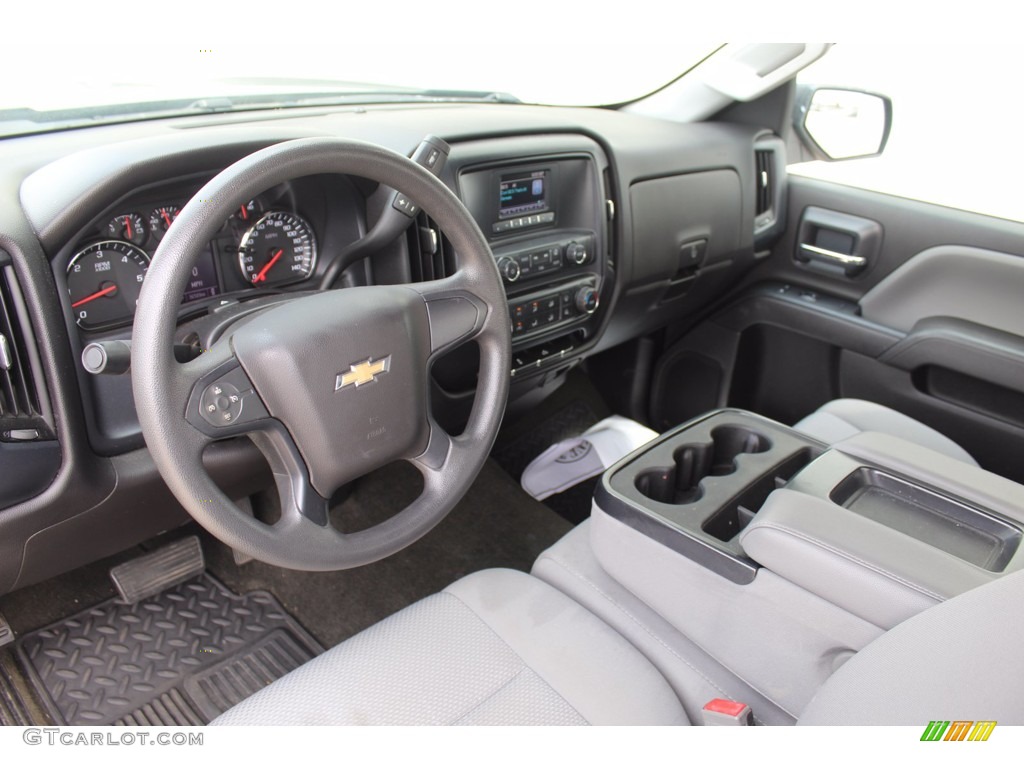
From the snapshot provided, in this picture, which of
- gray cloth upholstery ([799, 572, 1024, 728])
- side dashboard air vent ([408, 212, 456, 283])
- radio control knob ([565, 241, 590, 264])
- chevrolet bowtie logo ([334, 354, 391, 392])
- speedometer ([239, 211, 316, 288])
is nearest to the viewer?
gray cloth upholstery ([799, 572, 1024, 728])

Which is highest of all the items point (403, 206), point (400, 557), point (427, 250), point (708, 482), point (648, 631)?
point (403, 206)

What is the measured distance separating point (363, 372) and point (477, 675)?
16.6 inches

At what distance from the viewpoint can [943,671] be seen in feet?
2.35

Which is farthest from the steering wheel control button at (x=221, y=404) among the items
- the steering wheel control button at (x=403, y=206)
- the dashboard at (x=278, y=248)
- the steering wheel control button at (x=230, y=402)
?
the steering wheel control button at (x=403, y=206)

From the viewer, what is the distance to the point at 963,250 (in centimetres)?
192

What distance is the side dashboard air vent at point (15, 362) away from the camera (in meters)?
1.01

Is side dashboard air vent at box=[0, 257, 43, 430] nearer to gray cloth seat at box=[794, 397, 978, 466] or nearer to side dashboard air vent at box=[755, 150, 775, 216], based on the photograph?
gray cloth seat at box=[794, 397, 978, 466]

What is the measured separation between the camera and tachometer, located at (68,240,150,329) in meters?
1.12

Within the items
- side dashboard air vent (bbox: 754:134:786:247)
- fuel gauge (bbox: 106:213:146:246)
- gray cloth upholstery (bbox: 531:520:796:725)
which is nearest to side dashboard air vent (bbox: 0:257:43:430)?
fuel gauge (bbox: 106:213:146:246)

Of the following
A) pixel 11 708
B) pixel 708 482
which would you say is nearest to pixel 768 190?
pixel 708 482

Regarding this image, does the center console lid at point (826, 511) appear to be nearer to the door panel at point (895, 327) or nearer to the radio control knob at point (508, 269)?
the radio control knob at point (508, 269)

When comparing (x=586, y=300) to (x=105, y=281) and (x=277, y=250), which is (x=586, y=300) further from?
(x=105, y=281)

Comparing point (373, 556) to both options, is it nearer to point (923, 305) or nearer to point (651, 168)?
point (651, 168)

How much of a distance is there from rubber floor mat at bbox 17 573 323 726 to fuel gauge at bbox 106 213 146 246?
94 cm
